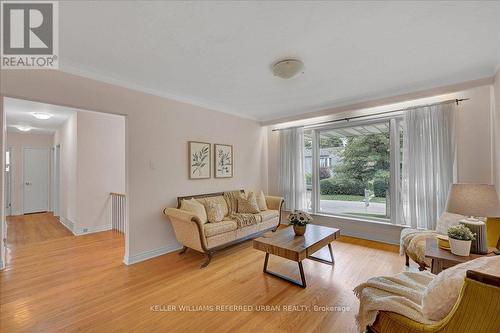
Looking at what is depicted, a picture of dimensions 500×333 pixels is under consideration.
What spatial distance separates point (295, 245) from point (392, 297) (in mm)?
1244

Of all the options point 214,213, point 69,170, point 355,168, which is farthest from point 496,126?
point 69,170

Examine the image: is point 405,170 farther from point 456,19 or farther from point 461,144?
point 456,19

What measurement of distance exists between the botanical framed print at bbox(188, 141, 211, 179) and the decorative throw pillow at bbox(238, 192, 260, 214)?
2.73ft

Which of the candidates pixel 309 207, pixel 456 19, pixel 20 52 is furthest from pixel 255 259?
pixel 20 52

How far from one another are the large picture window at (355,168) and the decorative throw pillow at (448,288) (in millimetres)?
2935

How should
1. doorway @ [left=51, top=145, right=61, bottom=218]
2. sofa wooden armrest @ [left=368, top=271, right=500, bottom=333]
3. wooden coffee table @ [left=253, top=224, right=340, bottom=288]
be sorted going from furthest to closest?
1. doorway @ [left=51, top=145, right=61, bottom=218]
2. wooden coffee table @ [left=253, top=224, right=340, bottom=288]
3. sofa wooden armrest @ [left=368, top=271, right=500, bottom=333]

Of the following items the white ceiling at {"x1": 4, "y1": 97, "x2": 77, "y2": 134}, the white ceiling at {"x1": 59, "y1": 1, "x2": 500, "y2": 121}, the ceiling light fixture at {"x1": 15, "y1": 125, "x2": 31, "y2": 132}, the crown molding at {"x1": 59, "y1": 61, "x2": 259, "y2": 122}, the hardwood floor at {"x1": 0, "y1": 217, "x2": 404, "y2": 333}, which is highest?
the white ceiling at {"x1": 59, "y1": 1, "x2": 500, "y2": 121}

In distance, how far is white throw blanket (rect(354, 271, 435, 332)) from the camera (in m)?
1.22

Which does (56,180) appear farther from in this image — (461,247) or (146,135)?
(461,247)

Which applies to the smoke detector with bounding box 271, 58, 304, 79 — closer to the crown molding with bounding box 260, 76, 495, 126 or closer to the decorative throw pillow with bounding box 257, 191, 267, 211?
the crown molding with bounding box 260, 76, 495, 126

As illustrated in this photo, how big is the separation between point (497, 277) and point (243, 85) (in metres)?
3.13

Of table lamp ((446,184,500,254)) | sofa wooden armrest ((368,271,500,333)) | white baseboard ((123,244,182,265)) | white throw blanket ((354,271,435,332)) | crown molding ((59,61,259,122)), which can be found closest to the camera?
sofa wooden armrest ((368,271,500,333))

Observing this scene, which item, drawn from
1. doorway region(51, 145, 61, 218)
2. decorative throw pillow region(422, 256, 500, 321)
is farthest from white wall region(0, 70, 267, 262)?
doorway region(51, 145, 61, 218)

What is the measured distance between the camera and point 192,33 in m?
1.99
